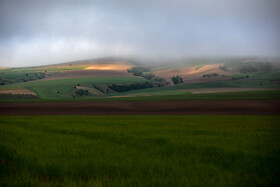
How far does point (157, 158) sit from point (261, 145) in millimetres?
5788

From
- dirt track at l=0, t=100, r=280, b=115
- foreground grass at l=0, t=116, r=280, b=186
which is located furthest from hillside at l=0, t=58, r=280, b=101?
foreground grass at l=0, t=116, r=280, b=186

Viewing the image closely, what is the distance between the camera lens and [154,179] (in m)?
7.62

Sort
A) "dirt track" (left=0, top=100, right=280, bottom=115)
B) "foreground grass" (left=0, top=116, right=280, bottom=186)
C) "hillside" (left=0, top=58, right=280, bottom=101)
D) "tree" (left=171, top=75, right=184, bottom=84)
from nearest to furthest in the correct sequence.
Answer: "foreground grass" (left=0, top=116, right=280, bottom=186) < "dirt track" (left=0, top=100, right=280, bottom=115) < "hillside" (left=0, top=58, right=280, bottom=101) < "tree" (left=171, top=75, right=184, bottom=84)

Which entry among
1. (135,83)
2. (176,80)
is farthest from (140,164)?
(176,80)

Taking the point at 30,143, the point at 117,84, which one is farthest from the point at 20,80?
the point at 30,143

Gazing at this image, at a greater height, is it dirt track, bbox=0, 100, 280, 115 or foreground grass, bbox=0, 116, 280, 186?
foreground grass, bbox=0, 116, 280, 186

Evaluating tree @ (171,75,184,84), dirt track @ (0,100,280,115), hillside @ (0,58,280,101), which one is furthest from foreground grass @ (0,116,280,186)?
tree @ (171,75,184,84)

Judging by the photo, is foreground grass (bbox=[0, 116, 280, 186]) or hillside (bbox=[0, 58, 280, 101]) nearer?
foreground grass (bbox=[0, 116, 280, 186])

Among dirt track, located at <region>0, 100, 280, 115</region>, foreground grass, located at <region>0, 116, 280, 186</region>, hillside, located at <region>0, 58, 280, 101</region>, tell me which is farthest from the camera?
hillside, located at <region>0, 58, 280, 101</region>

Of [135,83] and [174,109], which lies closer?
[174,109]

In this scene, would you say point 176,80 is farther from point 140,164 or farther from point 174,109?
point 140,164

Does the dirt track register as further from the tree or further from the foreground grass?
the tree

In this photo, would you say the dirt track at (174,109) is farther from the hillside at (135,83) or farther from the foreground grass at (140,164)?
the hillside at (135,83)

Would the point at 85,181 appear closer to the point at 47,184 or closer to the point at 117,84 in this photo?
the point at 47,184
